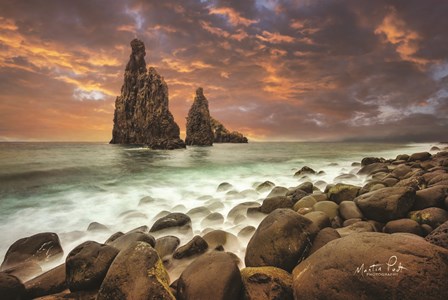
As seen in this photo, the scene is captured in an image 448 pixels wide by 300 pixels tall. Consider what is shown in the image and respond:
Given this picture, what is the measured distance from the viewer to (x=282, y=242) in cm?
325

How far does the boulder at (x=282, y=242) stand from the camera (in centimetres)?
316

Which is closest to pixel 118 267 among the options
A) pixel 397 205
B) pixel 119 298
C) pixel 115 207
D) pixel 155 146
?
pixel 119 298

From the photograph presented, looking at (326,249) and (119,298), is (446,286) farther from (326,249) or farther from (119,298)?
(119,298)

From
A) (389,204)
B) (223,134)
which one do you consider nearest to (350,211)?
(389,204)

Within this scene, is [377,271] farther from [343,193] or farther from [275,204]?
[343,193]

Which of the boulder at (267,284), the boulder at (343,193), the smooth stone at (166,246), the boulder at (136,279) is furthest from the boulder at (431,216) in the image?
the smooth stone at (166,246)

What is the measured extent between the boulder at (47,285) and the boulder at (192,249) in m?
1.67

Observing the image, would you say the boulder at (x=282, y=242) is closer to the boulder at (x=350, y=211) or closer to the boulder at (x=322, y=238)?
the boulder at (x=322, y=238)

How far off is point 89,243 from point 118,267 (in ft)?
3.30

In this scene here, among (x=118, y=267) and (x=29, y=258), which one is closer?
(x=118, y=267)

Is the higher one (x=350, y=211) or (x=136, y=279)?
(x=350, y=211)

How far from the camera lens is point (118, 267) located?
266 centimetres

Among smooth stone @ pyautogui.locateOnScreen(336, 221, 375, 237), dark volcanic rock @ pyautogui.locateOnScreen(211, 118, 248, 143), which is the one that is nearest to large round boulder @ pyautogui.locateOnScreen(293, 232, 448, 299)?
smooth stone @ pyautogui.locateOnScreen(336, 221, 375, 237)

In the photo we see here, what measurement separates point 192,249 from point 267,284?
6.05ft
